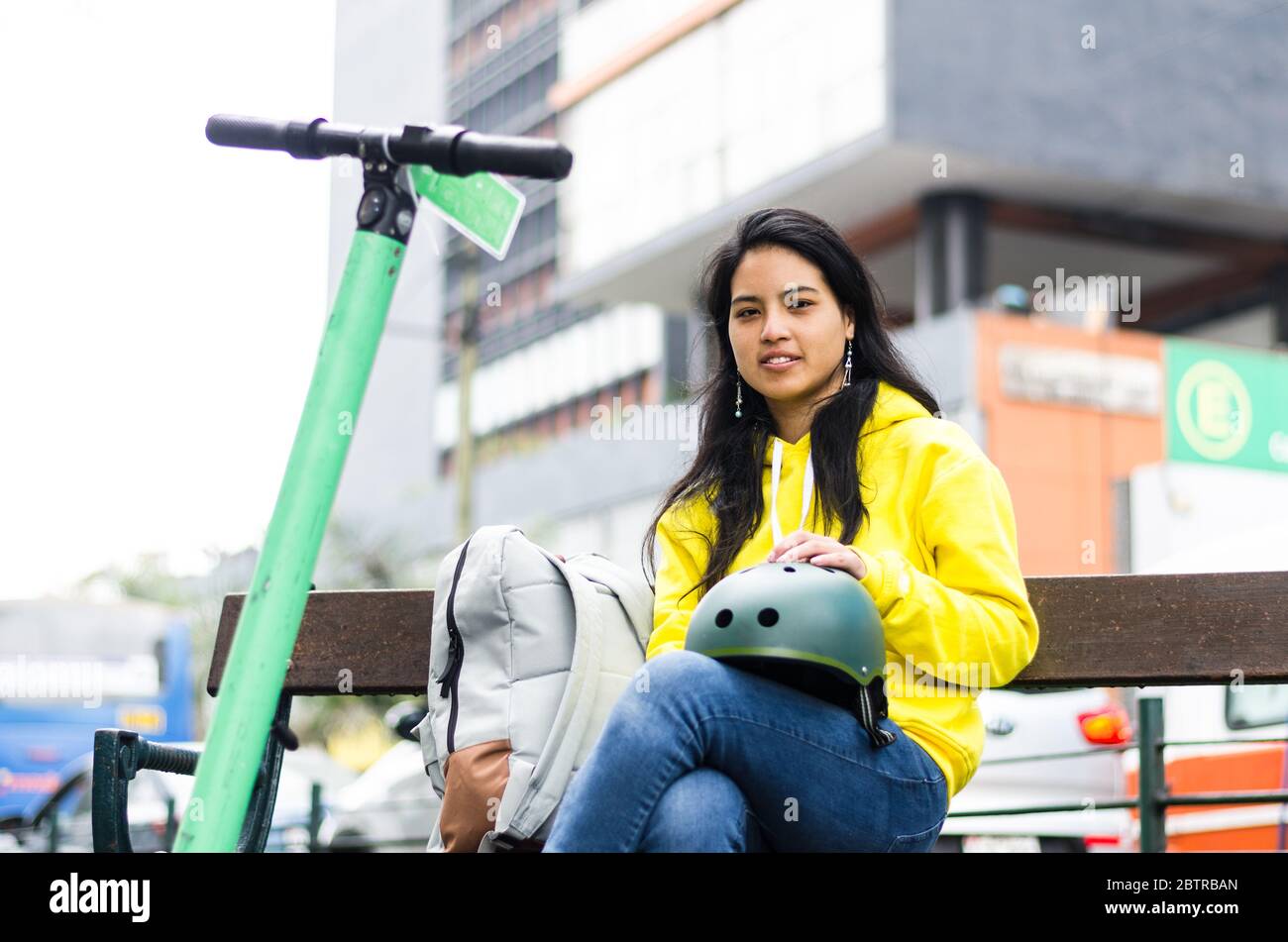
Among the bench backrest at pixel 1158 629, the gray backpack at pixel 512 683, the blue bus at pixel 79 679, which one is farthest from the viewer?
the blue bus at pixel 79 679

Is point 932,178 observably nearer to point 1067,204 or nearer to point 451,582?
point 1067,204

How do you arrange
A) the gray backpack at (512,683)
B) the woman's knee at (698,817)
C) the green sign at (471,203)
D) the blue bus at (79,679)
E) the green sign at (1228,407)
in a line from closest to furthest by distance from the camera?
the green sign at (471,203), the woman's knee at (698,817), the gray backpack at (512,683), the green sign at (1228,407), the blue bus at (79,679)

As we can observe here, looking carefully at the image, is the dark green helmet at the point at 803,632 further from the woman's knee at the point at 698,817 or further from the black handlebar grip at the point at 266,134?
the black handlebar grip at the point at 266,134

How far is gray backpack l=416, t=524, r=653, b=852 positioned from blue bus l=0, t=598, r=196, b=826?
1858 centimetres

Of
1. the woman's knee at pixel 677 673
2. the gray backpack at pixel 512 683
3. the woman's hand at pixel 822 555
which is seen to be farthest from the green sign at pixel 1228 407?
the woman's knee at pixel 677 673

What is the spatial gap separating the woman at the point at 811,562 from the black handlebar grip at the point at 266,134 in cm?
96

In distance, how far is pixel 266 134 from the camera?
2510 mm

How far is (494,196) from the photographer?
2453mm

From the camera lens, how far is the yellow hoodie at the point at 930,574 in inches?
120

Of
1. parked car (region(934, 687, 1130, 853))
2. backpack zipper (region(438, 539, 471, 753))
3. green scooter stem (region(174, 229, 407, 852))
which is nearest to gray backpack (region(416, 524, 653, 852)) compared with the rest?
backpack zipper (region(438, 539, 471, 753))

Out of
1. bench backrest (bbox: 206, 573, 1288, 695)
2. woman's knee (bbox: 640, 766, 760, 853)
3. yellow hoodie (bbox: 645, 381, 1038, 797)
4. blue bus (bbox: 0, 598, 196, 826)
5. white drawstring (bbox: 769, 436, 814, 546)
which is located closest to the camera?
woman's knee (bbox: 640, 766, 760, 853)

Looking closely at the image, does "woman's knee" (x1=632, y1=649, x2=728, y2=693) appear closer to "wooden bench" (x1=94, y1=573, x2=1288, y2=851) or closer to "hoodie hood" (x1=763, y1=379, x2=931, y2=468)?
"hoodie hood" (x1=763, y1=379, x2=931, y2=468)

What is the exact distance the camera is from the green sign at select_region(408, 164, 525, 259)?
241cm

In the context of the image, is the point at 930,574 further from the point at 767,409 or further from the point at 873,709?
the point at 767,409
